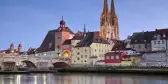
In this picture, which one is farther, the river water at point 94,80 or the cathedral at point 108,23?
the cathedral at point 108,23

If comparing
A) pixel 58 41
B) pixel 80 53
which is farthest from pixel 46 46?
pixel 80 53

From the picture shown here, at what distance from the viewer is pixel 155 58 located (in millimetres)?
78250

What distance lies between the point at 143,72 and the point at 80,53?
33610 mm

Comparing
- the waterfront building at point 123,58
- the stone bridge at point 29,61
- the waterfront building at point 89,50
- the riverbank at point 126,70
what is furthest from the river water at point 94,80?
the waterfront building at point 89,50

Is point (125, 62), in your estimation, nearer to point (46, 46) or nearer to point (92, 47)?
point (92, 47)

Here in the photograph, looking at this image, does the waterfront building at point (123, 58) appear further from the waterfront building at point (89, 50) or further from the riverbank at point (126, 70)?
the riverbank at point (126, 70)

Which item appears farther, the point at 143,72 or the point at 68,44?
the point at 68,44

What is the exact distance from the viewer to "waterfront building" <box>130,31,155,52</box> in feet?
312

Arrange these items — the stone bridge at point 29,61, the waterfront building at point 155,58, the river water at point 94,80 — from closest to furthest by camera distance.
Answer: the river water at point 94,80 → the stone bridge at point 29,61 → the waterfront building at point 155,58

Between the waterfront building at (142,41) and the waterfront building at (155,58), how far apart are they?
14524 mm

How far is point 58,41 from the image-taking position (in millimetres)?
104188

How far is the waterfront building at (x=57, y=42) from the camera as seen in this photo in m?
104

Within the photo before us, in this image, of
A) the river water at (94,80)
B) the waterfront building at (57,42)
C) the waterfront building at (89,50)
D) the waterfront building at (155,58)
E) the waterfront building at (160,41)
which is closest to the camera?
the river water at (94,80)

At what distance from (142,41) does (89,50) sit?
680 inches
